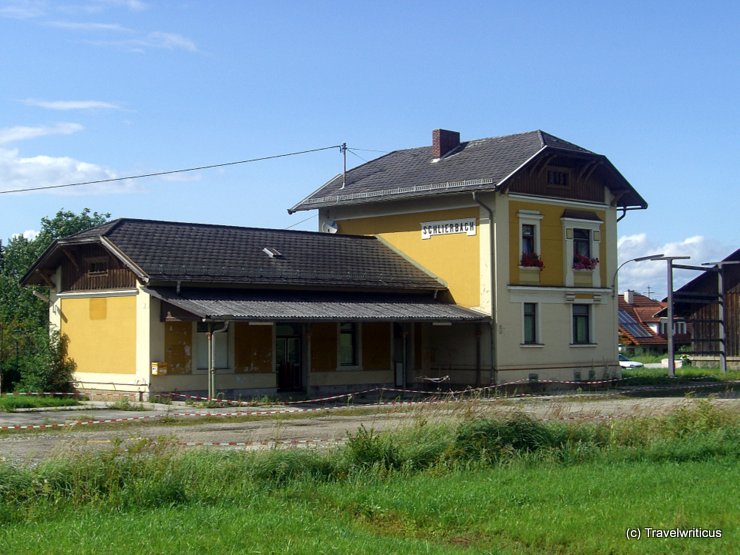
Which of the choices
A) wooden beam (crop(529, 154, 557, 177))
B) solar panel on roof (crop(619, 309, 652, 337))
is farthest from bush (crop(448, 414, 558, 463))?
solar panel on roof (crop(619, 309, 652, 337))

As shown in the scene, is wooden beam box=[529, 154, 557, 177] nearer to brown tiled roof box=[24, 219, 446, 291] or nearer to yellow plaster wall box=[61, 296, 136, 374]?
brown tiled roof box=[24, 219, 446, 291]

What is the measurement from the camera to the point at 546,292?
35.5m

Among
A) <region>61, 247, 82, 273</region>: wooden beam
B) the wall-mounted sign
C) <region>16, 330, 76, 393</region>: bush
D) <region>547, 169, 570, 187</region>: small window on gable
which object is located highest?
<region>547, 169, 570, 187</region>: small window on gable

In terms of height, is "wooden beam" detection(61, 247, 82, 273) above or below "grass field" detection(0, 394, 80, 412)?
above

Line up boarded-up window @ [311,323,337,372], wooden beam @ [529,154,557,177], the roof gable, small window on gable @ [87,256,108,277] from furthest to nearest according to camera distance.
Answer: wooden beam @ [529,154,557,177], the roof gable, boarded-up window @ [311,323,337,372], small window on gable @ [87,256,108,277]

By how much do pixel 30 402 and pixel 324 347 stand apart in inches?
354

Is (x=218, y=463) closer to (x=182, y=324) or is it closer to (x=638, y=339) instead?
(x=182, y=324)

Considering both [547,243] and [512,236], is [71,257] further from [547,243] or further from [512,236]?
[547,243]

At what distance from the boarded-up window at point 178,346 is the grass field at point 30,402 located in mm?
2654

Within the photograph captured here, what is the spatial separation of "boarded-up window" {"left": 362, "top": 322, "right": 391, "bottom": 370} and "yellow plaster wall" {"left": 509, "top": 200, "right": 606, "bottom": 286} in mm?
4538

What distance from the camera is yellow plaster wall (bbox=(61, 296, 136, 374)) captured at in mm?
28812

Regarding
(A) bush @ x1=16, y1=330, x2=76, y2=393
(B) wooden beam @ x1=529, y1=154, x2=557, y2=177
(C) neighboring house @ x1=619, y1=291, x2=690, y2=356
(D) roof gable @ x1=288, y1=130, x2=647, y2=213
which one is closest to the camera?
(A) bush @ x1=16, y1=330, x2=76, y2=393

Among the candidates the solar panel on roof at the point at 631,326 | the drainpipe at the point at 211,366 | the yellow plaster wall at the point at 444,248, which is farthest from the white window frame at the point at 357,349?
the solar panel on roof at the point at 631,326

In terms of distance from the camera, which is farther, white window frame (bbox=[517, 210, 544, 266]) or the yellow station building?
white window frame (bbox=[517, 210, 544, 266])
